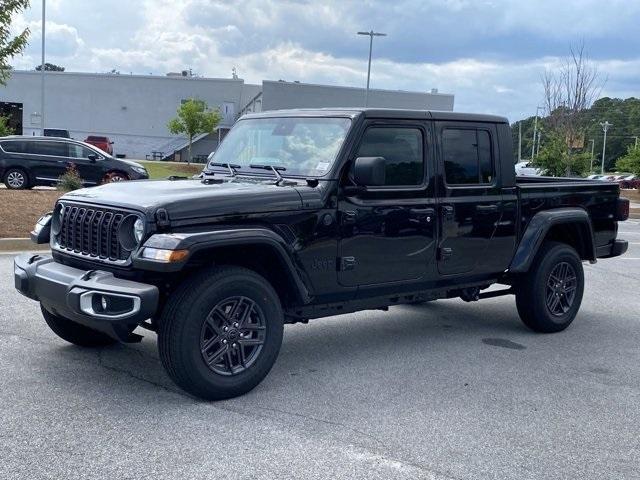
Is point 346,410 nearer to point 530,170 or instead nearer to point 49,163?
point 49,163

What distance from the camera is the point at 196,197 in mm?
4770

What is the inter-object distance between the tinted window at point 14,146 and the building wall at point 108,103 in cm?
4402

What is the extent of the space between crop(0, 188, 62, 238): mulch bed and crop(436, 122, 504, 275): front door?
789cm

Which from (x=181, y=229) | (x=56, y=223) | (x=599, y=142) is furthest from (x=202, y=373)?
(x=599, y=142)

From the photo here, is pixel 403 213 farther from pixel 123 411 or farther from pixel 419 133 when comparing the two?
pixel 123 411

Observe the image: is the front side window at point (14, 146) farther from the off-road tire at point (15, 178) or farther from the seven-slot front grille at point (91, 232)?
the seven-slot front grille at point (91, 232)

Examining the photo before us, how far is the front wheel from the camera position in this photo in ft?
15.0

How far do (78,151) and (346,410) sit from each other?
16129 mm

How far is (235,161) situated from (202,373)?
2093 mm

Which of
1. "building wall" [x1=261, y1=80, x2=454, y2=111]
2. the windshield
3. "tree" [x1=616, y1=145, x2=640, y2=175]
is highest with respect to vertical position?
"building wall" [x1=261, y1=80, x2=454, y2=111]

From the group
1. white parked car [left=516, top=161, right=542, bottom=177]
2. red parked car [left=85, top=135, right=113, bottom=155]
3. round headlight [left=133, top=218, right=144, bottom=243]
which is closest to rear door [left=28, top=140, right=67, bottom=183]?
round headlight [left=133, top=218, right=144, bottom=243]

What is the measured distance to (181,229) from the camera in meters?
4.65

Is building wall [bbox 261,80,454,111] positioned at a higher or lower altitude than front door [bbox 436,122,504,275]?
higher

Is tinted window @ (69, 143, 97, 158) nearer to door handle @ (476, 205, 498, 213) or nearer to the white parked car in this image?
door handle @ (476, 205, 498, 213)
